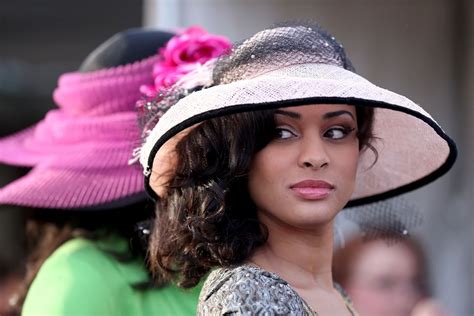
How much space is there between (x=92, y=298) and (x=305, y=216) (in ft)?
2.22

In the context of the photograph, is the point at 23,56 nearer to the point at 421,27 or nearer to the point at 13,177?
the point at 13,177

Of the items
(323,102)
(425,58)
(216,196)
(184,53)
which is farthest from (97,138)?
(425,58)

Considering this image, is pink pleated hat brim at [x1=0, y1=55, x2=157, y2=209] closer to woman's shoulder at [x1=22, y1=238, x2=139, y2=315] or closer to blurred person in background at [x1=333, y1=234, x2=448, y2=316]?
woman's shoulder at [x1=22, y1=238, x2=139, y2=315]

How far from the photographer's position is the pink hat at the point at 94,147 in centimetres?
204

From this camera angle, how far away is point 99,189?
6.73 ft

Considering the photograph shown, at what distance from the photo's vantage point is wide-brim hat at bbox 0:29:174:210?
2.04m

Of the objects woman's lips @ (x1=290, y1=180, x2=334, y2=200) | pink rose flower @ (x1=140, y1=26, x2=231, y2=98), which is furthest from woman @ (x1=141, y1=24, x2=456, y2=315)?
pink rose flower @ (x1=140, y1=26, x2=231, y2=98)

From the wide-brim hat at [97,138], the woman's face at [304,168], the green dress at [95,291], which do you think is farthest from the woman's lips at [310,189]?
the wide-brim hat at [97,138]

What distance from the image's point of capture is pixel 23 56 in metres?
4.12

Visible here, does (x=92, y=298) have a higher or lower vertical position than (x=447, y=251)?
higher

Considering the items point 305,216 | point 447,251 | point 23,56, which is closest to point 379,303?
point 447,251

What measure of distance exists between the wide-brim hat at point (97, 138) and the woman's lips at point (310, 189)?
668 millimetres

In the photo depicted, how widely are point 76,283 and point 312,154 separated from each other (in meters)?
0.75

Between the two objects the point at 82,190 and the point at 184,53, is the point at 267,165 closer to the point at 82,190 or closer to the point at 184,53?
the point at 184,53
